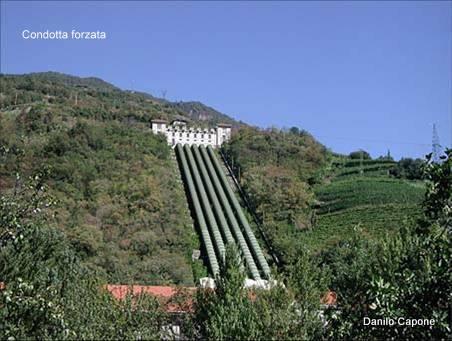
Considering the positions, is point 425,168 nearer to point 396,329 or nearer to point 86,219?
point 396,329

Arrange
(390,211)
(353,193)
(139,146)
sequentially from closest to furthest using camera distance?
(390,211) < (353,193) < (139,146)

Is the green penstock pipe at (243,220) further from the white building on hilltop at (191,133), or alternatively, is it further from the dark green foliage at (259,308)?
the dark green foliage at (259,308)

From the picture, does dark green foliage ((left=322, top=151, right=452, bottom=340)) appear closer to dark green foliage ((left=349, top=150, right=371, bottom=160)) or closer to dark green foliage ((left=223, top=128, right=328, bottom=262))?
dark green foliage ((left=223, top=128, right=328, bottom=262))

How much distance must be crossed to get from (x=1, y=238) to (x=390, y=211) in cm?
4319

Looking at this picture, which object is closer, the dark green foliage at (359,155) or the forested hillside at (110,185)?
the forested hillside at (110,185)

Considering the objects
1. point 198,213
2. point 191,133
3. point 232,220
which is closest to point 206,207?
point 198,213

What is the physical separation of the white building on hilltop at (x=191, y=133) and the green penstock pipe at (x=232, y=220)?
1.70 metres

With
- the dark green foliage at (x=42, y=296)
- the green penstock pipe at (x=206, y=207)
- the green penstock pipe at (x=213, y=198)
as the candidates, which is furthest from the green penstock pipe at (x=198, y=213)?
the dark green foliage at (x=42, y=296)

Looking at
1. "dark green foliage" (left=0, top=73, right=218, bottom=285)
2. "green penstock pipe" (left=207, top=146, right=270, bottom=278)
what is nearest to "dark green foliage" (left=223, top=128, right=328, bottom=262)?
"green penstock pipe" (left=207, top=146, right=270, bottom=278)

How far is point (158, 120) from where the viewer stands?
231ft

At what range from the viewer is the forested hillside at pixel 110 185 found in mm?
40312

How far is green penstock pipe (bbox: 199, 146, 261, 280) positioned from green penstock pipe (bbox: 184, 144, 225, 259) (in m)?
1.23

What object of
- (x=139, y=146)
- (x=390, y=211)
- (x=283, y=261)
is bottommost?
(x=283, y=261)

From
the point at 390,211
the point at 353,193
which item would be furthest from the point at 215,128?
the point at 390,211
